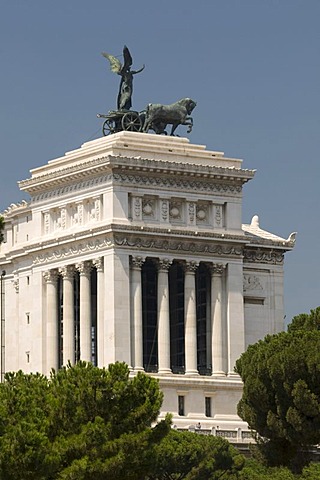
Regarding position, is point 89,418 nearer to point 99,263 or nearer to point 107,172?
point 99,263

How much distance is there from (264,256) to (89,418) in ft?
169

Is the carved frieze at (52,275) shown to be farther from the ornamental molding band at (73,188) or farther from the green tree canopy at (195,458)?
the green tree canopy at (195,458)

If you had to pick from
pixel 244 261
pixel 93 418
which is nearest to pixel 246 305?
pixel 244 261

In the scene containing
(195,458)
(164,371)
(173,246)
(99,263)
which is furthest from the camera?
(173,246)

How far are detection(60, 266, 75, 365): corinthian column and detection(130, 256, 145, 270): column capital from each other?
17.3ft

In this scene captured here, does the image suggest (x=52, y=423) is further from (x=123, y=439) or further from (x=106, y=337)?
(x=106, y=337)

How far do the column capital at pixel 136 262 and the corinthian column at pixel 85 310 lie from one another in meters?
3.11

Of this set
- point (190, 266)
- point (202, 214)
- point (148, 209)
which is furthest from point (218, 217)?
point (148, 209)

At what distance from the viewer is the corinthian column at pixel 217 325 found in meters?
155

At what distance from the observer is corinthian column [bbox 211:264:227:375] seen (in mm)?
155375

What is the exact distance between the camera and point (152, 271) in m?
159

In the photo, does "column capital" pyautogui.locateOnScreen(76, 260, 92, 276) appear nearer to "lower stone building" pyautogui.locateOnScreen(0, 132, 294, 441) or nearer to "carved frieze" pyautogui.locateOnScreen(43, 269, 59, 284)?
"lower stone building" pyautogui.locateOnScreen(0, 132, 294, 441)

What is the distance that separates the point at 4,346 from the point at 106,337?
15.8m

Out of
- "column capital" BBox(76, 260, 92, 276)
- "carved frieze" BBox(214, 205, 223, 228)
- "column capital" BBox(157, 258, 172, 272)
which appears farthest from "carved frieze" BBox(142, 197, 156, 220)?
"carved frieze" BBox(214, 205, 223, 228)
